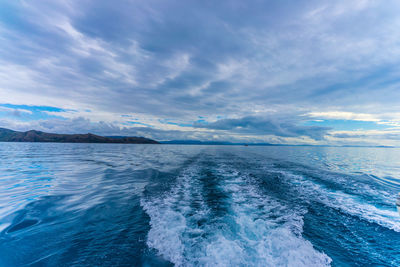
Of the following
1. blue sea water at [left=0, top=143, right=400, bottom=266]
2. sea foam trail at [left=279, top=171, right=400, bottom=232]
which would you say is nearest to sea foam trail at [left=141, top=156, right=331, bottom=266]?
blue sea water at [left=0, top=143, right=400, bottom=266]

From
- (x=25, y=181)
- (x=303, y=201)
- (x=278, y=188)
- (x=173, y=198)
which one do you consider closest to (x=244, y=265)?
(x=173, y=198)

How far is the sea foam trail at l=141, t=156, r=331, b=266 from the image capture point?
12.6 ft

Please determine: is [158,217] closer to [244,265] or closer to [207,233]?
[207,233]

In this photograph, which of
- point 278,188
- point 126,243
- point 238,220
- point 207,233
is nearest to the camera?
point 126,243

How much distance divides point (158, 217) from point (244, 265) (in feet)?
11.3

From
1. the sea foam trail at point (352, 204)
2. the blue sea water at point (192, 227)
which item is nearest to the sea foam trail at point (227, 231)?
the blue sea water at point (192, 227)

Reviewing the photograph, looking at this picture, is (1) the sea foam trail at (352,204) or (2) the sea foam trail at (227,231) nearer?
(2) the sea foam trail at (227,231)

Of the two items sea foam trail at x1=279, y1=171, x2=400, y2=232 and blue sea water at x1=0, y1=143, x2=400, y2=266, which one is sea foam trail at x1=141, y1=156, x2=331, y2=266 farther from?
sea foam trail at x1=279, y1=171, x2=400, y2=232

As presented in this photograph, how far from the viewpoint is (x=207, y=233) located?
480cm

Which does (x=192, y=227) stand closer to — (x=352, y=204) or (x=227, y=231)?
(x=227, y=231)

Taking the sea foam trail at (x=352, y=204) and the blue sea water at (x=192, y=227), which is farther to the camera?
the sea foam trail at (x=352, y=204)

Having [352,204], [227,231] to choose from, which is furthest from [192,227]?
[352,204]

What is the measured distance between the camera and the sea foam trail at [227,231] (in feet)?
12.6

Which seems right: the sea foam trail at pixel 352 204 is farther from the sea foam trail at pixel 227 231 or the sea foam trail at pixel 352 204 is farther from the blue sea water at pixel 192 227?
the sea foam trail at pixel 227 231
